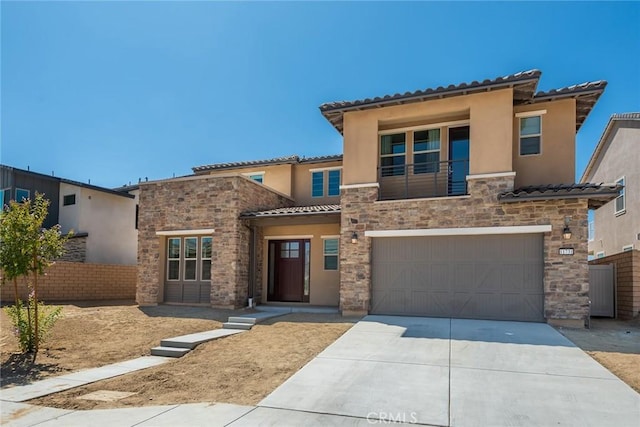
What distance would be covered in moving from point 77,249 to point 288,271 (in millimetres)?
12540

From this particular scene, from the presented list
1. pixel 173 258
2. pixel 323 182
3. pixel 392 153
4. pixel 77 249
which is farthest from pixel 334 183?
pixel 77 249

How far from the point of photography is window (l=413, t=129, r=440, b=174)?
45.8 ft

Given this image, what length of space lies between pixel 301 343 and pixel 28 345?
6392 mm

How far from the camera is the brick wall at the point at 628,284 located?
1213 centimetres

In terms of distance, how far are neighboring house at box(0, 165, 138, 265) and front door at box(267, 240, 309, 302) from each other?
36.8ft

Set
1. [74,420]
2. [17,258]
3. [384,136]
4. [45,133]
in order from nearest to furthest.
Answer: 1. [74,420]
2. [17,258]
3. [384,136]
4. [45,133]

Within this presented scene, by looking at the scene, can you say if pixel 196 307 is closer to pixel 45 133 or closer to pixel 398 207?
pixel 398 207

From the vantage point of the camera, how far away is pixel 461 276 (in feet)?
40.2

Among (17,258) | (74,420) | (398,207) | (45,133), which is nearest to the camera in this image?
(74,420)

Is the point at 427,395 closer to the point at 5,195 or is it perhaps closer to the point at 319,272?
the point at 319,272

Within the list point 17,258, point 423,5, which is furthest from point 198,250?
point 423,5

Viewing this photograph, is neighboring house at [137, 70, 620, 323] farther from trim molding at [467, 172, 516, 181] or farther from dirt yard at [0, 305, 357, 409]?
dirt yard at [0, 305, 357, 409]

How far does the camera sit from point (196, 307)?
1516 cm

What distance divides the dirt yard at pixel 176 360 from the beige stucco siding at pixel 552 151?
7175 mm
